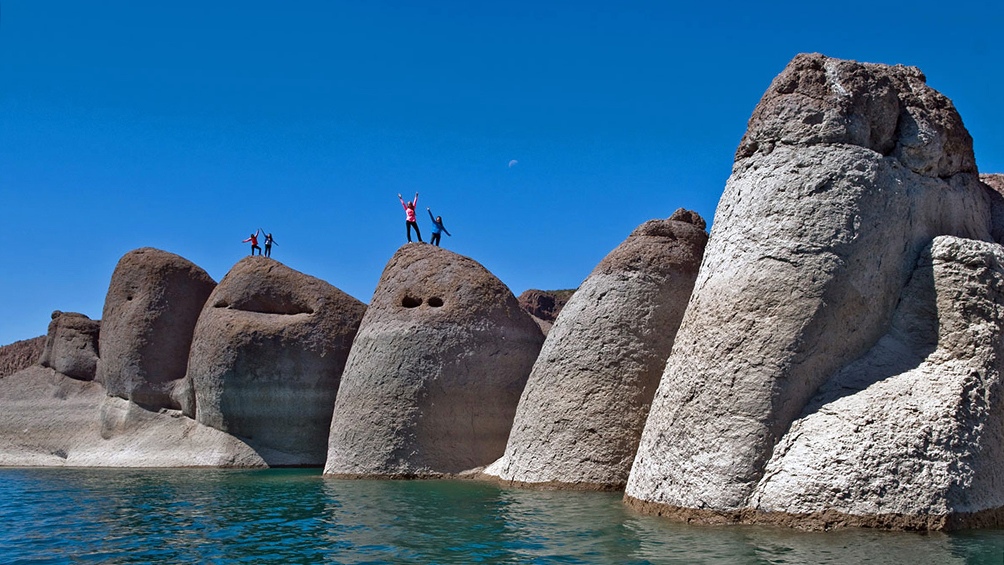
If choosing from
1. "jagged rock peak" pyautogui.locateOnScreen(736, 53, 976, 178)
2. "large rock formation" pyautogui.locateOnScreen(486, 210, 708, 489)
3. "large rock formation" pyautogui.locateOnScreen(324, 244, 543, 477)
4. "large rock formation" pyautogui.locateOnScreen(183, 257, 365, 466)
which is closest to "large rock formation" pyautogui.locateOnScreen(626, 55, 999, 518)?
"jagged rock peak" pyautogui.locateOnScreen(736, 53, 976, 178)

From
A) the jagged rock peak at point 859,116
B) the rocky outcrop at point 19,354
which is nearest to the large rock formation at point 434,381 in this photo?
the jagged rock peak at point 859,116

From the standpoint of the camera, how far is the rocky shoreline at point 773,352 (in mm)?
7082

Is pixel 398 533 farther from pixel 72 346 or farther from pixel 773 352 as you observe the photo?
pixel 72 346

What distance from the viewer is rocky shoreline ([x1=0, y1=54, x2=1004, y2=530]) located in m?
7.08

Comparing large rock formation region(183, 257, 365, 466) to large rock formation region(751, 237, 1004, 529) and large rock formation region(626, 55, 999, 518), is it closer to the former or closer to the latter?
large rock formation region(626, 55, 999, 518)

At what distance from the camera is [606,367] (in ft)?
37.7

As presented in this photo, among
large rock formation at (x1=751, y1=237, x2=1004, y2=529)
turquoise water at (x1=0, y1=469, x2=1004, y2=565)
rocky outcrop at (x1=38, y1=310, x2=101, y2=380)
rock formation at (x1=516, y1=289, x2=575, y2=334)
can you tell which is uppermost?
rock formation at (x1=516, y1=289, x2=575, y2=334)

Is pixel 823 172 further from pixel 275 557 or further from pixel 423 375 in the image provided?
pixel 423 375

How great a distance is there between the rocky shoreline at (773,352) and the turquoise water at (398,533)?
0.45 metres

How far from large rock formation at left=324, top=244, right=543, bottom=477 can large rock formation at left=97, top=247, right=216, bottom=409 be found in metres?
6.87

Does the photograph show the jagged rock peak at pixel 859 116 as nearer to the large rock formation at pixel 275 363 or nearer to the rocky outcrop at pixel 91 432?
→ the large rock formation at pixel 275 363

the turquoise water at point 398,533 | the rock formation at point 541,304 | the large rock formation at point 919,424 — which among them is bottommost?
the turquoise water at point 398,533

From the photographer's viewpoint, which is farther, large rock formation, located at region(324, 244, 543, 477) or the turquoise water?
large rock formation, located at region(324, 244, 543, 477)

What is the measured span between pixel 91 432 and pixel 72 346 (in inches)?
121
